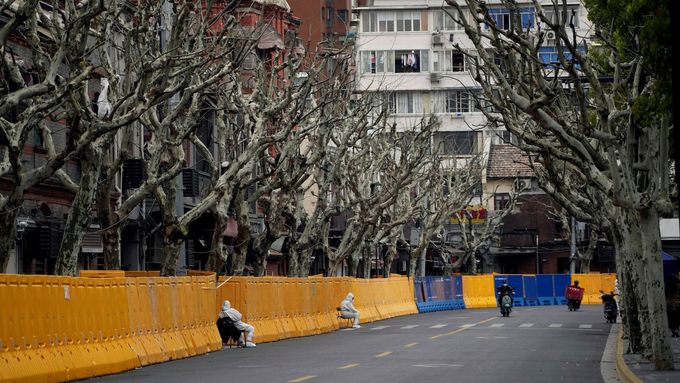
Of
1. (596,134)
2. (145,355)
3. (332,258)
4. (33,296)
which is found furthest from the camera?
(332,258)

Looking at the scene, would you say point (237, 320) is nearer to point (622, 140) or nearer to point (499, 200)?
point (622, 140)

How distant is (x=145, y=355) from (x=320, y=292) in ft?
65.6

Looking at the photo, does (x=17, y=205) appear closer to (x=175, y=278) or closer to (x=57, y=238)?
(x=175, y=278)

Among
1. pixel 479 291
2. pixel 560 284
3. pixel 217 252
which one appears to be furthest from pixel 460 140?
pixel 217 252

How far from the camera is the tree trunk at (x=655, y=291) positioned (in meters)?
25.5

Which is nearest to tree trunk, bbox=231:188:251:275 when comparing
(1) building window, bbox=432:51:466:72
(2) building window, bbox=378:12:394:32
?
(1) building window, bbox=432:51:466:72

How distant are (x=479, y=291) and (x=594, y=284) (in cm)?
831

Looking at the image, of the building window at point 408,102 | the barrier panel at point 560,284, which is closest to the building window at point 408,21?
the building window at point 408,102

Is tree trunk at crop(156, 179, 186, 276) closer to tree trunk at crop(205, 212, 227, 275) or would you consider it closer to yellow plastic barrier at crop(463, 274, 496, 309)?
tree trunk at crop(205, 212, 227, 275)

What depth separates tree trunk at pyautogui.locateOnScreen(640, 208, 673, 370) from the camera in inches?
1002

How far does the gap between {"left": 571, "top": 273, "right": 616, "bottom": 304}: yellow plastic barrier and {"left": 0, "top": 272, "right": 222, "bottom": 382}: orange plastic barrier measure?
2109 inches

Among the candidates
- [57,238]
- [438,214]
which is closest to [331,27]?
[438,214]

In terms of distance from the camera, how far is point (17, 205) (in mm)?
26266

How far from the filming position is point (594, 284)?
286 ft
